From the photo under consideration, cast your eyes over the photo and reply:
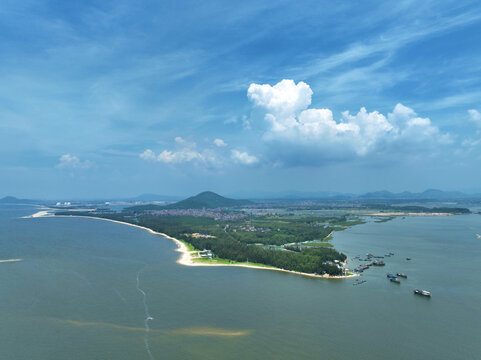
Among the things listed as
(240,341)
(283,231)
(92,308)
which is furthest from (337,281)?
(283,231)

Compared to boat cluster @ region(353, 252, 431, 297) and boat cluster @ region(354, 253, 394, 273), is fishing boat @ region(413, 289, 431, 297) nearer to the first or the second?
boat cluster @ region(353, 252, 431, 297)

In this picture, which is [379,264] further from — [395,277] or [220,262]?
[220,262]

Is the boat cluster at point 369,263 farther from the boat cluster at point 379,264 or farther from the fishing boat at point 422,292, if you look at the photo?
the fishing boat at point 422,292

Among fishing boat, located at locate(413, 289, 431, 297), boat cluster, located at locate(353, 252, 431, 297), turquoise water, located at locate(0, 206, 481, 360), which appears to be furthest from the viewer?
boat cluster, located at locate(353, 252, 431, 297)

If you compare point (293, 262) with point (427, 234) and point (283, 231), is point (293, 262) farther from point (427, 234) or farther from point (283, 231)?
point (427, 234)

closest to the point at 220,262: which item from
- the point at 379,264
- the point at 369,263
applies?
the point at 369,263

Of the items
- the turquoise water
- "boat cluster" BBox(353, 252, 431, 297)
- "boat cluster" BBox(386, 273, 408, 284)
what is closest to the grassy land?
the turquoise water

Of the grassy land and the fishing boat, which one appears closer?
the fishing boat

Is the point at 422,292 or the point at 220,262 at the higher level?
the point at 220,262
